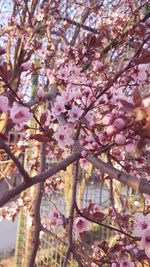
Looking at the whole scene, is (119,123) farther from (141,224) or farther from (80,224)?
(80,224)

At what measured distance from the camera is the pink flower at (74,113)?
36.5 inches

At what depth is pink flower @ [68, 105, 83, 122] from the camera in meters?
0.93

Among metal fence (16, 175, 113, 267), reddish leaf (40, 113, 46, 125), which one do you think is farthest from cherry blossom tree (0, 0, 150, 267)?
metal fence (16, 175, 113, 267)

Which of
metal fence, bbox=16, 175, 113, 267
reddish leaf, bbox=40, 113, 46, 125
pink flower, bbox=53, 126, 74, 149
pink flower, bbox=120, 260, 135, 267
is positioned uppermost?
reddish leaf, bbox=40, 113, 46, 125

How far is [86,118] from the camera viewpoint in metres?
0.95

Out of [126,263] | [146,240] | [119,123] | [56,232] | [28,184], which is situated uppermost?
[119,123]

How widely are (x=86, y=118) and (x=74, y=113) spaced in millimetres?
36

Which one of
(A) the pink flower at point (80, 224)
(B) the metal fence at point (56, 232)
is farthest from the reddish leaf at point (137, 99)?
(B) the metal fence at point (56, 232)

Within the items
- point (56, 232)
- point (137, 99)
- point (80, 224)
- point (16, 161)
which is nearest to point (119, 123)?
point (137, 99)

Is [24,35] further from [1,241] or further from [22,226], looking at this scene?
[1,241]

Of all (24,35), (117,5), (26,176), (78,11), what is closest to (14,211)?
(24,35)

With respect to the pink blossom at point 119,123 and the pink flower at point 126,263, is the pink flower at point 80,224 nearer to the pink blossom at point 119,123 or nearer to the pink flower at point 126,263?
the pink flower at point 126,263

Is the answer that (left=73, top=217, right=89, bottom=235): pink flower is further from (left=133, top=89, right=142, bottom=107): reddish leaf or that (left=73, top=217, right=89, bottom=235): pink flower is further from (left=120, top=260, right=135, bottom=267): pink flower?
(left=133, top=89, right=142, bottom=107): reddish leaf

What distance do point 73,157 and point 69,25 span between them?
2.32m
